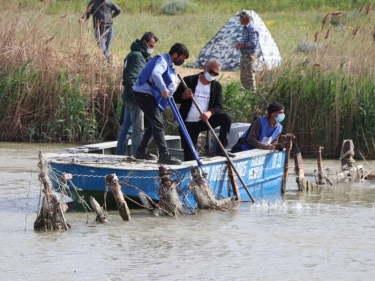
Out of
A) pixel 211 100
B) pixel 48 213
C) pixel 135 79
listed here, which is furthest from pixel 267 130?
pixel 48 213

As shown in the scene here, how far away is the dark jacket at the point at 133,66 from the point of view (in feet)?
39.9

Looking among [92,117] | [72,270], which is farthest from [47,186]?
[92,117]

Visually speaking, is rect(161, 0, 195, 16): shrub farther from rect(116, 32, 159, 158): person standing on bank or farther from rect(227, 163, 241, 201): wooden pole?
rect(227, 163, 241, 201): wooden pole

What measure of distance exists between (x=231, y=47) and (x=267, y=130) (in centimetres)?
950

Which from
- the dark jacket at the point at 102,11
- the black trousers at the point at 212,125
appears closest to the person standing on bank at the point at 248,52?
the dark jacket at the point at 102,11

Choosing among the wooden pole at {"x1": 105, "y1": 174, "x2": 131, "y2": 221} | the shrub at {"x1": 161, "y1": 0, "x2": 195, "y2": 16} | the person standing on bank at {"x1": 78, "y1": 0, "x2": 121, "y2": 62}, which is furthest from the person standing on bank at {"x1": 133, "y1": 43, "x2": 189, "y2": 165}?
the shrub at {"x1": 161, "y1": 0, "x2": 195, "y2": 16}

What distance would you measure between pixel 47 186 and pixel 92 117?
7.55 metres

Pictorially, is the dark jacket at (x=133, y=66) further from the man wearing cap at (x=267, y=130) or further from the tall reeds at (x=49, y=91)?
the tall reeds at (x=49, y=91)

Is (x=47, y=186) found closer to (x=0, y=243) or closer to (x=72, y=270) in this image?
(x=0, y=243)

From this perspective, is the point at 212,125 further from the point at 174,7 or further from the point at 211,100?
the point at 174,7

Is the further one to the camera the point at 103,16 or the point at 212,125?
the point at 103,16

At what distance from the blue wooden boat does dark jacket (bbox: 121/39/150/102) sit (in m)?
0.81

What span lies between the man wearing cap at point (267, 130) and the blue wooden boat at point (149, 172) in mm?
127

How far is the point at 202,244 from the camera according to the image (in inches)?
370
